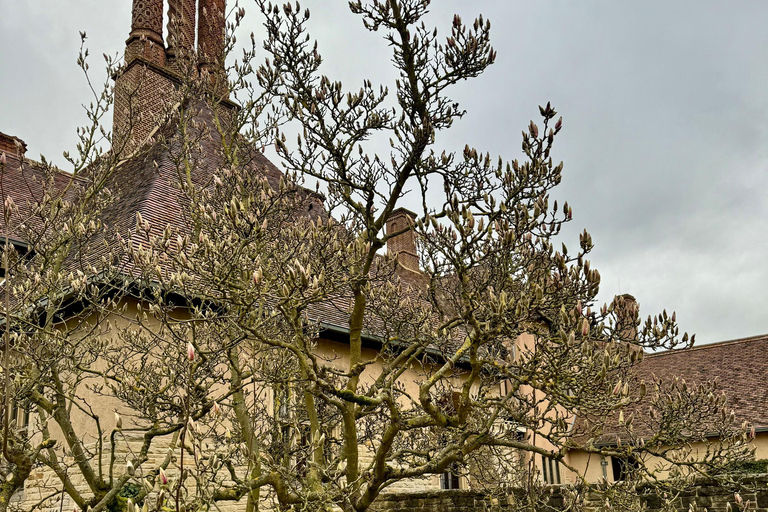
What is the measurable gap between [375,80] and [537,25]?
73.6 inches

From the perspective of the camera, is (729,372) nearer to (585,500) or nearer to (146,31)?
(585,500)

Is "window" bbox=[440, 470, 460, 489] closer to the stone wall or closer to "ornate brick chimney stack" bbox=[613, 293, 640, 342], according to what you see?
the stone wall

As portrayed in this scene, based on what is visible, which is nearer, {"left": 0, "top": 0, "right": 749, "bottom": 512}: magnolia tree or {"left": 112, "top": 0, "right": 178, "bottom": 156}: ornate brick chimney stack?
{"left": 0, "top": 0, "right": 749, "bottom": 512}: magnolia tree

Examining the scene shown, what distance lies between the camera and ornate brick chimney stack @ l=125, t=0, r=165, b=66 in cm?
1506

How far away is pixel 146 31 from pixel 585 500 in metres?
13.9

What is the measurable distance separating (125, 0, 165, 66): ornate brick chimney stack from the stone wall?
11.4 metres

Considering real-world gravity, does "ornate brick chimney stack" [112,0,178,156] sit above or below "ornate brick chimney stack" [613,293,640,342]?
above

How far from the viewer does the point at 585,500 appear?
6.80 m

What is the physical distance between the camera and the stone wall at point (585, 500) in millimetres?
6535

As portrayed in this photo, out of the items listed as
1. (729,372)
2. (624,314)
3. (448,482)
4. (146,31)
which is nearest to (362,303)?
(624,314)

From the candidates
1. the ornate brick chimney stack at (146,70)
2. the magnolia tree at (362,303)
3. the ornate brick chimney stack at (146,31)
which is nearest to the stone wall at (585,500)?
the magnolia tree at (362,303)

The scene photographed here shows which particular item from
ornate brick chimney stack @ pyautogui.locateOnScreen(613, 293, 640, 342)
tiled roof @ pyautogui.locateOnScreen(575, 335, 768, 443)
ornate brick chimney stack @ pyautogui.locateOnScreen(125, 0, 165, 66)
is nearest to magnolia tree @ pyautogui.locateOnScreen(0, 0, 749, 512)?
ornate brick chimney stack @ pyautogui.locateOnScreen(613, 293, 640, 342)

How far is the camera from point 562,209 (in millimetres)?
4559

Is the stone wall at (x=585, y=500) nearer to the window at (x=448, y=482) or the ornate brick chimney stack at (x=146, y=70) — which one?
the window at (x=448, y=482)
